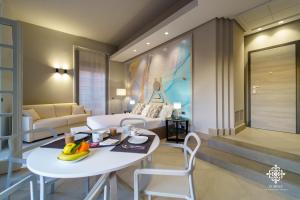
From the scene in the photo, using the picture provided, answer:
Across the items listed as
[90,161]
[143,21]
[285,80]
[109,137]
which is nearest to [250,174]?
[109,137]

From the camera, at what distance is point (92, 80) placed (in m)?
5.91

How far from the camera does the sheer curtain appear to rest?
5.59 m

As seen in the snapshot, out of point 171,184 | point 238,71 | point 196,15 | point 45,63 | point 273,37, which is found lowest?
point 171,184

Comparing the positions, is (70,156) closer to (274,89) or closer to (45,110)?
(45,110)

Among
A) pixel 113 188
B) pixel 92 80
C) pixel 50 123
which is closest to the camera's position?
pixel 113 188

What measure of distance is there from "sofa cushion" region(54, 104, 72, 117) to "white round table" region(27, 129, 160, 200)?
4.01 m

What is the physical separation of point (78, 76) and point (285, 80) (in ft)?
20.4

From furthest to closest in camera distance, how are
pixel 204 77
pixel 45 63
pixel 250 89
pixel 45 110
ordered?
pixel 45 63 → pixel 45 110 → pixel 250 89 → pixel 204 77

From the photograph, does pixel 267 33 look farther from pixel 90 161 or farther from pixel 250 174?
pixel 90 161

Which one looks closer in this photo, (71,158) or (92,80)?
(71,158)

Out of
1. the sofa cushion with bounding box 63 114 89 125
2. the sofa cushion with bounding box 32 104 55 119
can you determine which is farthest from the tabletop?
the sofa cushion with bounding box 32 104 55 119

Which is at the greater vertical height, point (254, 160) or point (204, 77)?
point (204, 77)

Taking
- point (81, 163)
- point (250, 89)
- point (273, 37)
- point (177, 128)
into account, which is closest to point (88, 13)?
point (177, 128)

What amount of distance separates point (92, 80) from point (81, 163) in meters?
5.33
